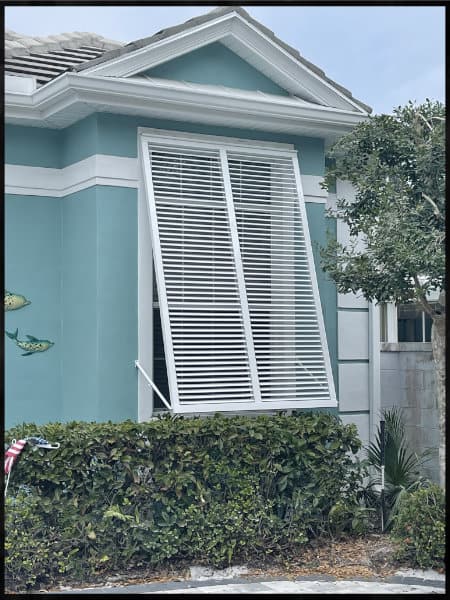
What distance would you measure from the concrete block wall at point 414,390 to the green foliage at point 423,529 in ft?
9.79

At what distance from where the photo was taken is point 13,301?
8398mm

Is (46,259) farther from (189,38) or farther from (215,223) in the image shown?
(189,38)

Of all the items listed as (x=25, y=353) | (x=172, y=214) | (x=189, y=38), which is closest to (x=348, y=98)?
(x=189, y=38)

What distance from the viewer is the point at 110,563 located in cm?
714

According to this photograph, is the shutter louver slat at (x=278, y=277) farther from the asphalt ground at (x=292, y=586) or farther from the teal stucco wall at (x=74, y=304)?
the asphalt ground at (x=292, y=586)

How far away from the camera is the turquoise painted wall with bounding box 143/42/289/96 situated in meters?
8.61

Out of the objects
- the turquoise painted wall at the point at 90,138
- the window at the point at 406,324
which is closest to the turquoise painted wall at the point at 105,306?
the turquoise painted wall at the point at 90,138

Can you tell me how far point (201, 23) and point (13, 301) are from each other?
10.3ft

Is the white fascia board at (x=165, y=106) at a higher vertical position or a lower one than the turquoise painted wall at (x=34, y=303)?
higher

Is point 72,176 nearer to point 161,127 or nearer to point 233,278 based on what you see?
point 161,127

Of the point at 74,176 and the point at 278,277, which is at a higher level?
the point at 74,176

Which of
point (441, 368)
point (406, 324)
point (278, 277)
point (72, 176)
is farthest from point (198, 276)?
point (406, 324)

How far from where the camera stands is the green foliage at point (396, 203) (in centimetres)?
760

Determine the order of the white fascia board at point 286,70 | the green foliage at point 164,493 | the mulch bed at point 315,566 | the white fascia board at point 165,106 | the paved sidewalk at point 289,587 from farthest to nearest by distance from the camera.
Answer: the white fascia board at point 286,70, the white fascia board at point 165,106, the mulch bed at point 315,566, the green foliage at point 164,493, the paved sidewalk at point 289,587
